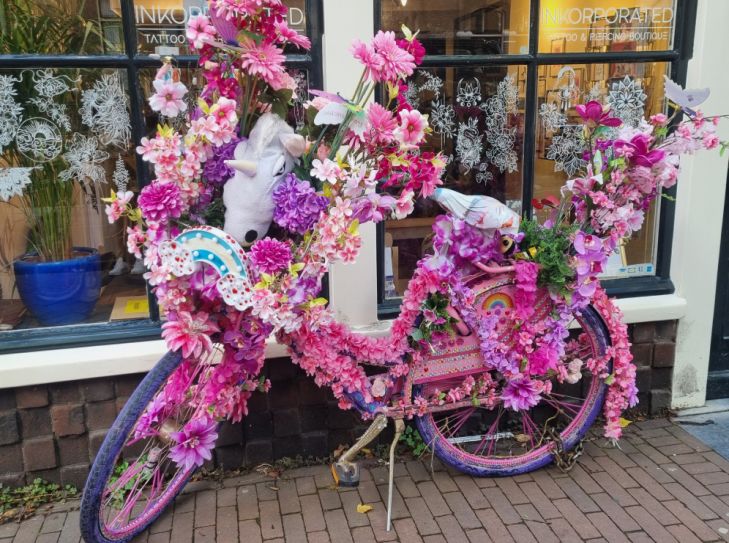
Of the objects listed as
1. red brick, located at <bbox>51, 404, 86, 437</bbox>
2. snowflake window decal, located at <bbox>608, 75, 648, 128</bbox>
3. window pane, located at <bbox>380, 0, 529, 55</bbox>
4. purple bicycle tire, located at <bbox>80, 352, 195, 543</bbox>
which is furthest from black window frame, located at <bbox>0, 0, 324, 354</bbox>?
snowflake window decal, located at <bbox>608, 75, 648, 128</bbox>

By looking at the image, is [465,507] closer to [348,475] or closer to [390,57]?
[348,475]

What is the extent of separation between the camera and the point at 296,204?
8.30 ft

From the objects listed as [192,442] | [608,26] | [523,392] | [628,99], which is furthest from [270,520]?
[608,26]

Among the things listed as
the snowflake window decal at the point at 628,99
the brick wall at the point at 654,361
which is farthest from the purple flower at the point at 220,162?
the brick wall at the point at 654,361

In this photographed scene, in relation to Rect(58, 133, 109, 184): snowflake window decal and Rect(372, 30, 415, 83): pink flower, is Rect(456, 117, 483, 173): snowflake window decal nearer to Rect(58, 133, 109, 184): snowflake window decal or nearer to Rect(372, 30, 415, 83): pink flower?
Rect(372, 30, 415, 83): pink flower

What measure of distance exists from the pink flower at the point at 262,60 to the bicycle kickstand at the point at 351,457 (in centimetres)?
159

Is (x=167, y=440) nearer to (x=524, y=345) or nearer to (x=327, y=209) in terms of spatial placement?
(x=327, y=209)

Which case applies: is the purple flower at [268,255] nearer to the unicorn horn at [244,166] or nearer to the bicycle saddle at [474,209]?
the unicorn horn at [244,166]

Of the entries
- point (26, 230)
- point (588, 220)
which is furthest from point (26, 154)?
point (588, 220)

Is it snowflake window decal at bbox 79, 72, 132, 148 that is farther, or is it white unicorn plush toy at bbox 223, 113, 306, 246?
snowflake window decal at bbox 79, 72, 132, 148

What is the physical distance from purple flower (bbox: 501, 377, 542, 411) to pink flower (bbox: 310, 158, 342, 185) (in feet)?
4.61

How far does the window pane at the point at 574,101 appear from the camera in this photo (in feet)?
12.4

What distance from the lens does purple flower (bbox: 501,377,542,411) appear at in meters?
3.22

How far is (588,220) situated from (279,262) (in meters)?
1.56
